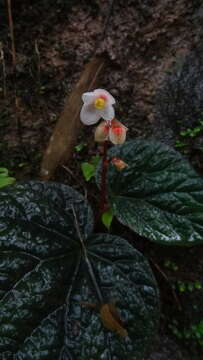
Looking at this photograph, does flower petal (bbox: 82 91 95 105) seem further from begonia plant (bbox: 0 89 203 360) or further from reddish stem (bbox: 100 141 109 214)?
reddish stem (bbox: 100 141 109 214)

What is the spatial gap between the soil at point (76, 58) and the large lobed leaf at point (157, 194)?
1.20 feet

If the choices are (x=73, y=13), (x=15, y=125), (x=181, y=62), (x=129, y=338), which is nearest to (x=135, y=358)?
(x=129, y=338)

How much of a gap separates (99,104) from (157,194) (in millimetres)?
427

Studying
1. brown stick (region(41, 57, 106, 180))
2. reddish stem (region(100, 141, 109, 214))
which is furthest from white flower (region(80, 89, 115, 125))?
brown stick (region(41, 57, 106, 180))

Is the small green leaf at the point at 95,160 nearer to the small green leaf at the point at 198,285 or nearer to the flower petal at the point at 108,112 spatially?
the flower petal at the point at 108,112

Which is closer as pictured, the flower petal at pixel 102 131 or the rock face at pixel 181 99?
the flower petal at pixel 102 131

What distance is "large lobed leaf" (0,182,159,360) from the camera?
1063 millimetres

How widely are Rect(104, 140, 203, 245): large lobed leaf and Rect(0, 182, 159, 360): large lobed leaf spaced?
127mm

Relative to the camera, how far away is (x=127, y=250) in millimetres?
1250

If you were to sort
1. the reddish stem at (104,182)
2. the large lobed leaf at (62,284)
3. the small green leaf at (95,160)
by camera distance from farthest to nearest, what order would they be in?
the small green leaf at (95,160)
the reddish stem at (104,182)
the large lobed leaf at (62,284)

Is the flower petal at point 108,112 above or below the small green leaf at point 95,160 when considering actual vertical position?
above

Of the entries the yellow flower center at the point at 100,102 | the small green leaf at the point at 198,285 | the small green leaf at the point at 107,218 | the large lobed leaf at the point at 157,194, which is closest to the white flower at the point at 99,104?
the yellow flower center at the point at 100,102

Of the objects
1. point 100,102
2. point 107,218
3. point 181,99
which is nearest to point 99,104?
point 100,102

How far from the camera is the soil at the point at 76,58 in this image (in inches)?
72.9
